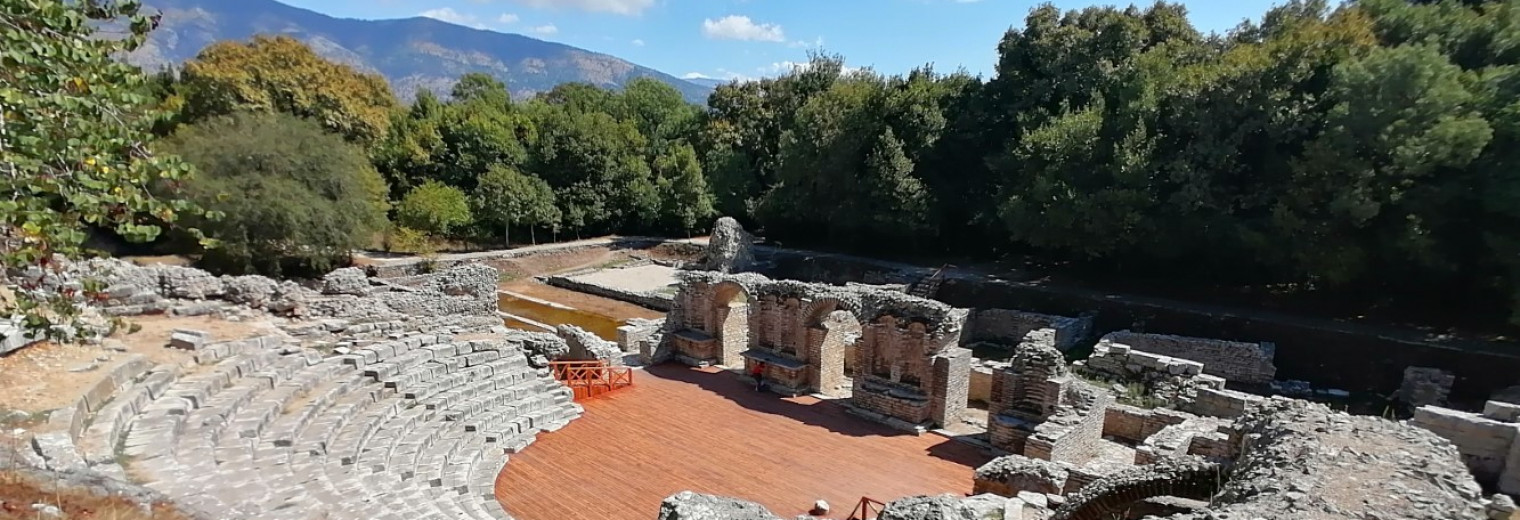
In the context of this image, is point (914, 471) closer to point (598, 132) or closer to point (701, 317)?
point (701, 317)

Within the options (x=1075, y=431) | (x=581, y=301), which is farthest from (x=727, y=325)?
(x=581, y=301)

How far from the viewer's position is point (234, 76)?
33938mm

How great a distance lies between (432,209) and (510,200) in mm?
4052

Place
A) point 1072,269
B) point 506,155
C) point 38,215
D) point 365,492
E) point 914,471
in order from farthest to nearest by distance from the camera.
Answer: point 506,155
point 1072,269
point 914,471
point 365,492
point 38,215

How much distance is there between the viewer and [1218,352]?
66.9ft

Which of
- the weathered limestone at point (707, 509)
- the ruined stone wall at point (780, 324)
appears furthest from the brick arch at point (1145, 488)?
the ruined stone wall at point (780, 324)

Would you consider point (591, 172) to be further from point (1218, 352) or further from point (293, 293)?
point (1218, 352)

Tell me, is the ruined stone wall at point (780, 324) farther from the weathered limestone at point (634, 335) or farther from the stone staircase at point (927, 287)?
the stone staircase at point (927, 287)

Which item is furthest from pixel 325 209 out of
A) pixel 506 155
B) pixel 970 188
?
pixel 970 188

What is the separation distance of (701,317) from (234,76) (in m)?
28.4

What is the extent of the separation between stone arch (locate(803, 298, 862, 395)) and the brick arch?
9.29m

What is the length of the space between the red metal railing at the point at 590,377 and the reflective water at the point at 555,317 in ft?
22.7

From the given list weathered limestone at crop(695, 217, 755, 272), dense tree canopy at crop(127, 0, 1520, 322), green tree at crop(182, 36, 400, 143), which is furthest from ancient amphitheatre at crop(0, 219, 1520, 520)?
green tree at crop(182, 36, 400, 143)

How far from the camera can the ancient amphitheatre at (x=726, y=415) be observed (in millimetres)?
8375
